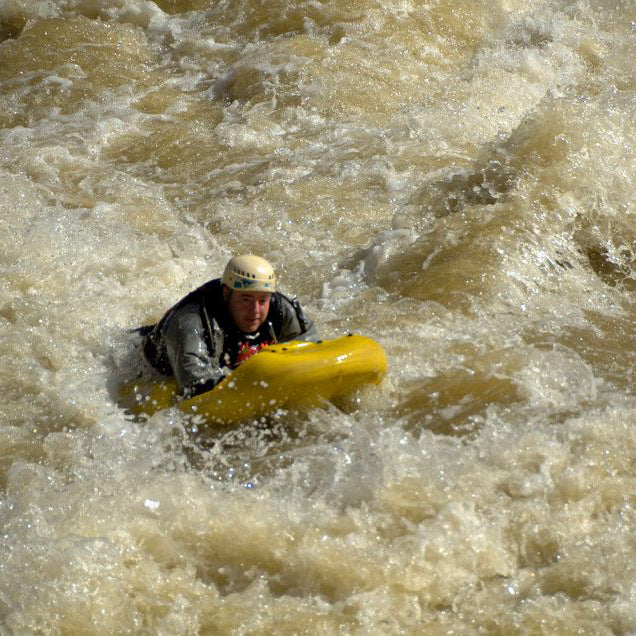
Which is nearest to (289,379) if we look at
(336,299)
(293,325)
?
(293,325)

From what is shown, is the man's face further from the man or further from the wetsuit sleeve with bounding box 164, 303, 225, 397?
the wetsuit sleeve with bounding box 164, 303, 225, 397

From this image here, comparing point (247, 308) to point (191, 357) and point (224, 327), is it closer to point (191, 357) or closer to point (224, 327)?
point (224, 327)

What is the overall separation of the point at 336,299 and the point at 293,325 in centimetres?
113

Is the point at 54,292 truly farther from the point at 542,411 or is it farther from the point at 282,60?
the point at 282,60

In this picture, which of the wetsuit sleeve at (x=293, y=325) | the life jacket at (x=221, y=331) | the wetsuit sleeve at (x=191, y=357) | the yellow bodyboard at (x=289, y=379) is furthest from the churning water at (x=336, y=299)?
the wetsuit sleeve at (x=293, y=325)

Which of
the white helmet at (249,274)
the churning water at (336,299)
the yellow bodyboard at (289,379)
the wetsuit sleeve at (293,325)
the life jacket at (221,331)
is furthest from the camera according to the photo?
the wetsuit sleeve at (293,325)

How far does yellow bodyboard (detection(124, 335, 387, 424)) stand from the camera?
4297mm

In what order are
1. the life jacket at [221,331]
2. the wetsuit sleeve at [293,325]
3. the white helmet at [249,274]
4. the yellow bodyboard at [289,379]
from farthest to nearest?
the wetsuit sleeve at [293,325]
the life jacket at [221,331]
the white helmet at [249,274]
the yellow bodyboard at [289,379]

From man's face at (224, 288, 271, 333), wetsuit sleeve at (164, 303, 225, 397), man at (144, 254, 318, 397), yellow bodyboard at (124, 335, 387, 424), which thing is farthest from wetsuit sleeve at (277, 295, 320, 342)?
wetsuit sleeve at (164, 303, 225, 397)

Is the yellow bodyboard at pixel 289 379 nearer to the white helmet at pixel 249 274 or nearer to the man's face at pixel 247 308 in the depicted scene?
the man's face at pixel 247 308

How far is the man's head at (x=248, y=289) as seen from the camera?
174 inches

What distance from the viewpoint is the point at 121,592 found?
3.39 metres

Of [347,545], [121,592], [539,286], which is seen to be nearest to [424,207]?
[539,286]

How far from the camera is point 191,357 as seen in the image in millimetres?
4438
